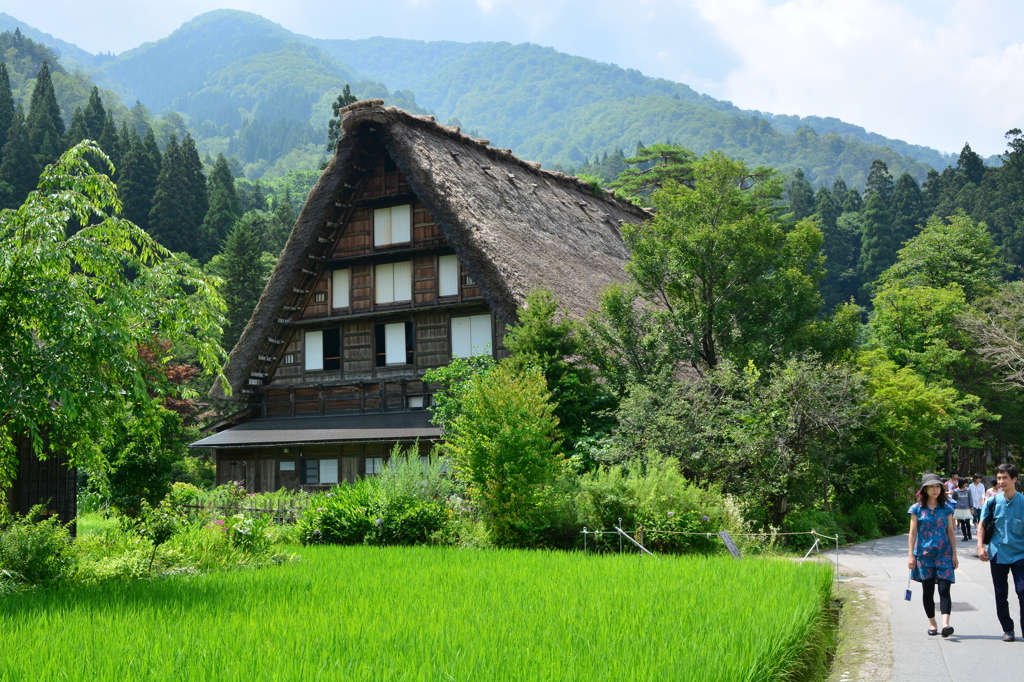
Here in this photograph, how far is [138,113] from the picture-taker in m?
127

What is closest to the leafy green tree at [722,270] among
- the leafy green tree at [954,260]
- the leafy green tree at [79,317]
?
the leafy green tree at [79,317]

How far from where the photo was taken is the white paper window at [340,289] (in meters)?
24.8

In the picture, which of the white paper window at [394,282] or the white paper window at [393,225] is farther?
the white paper window at [393,225]

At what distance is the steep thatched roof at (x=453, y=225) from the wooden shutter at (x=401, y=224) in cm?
125

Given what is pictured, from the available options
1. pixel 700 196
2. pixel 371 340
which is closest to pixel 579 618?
pixel 700 196

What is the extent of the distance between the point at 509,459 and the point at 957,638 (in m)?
7.70

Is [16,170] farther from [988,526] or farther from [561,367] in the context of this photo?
[988,526]

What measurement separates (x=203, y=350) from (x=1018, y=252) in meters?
57.8

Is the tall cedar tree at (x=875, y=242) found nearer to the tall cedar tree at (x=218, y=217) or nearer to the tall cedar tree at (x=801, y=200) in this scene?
the tall cedar tree at (x=801, y=200)

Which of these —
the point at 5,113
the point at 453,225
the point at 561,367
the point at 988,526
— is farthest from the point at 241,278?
the point at 988,526

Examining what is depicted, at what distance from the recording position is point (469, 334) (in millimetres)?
23188

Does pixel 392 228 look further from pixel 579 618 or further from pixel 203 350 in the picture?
pixel 579 618

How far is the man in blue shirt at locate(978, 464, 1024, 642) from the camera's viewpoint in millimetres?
7914

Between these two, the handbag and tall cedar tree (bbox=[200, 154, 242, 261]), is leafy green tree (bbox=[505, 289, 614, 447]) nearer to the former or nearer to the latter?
the handbag
